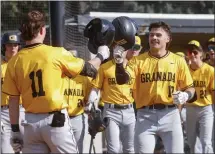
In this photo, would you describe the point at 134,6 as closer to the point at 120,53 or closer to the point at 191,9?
the point at 191,9

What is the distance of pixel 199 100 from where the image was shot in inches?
407

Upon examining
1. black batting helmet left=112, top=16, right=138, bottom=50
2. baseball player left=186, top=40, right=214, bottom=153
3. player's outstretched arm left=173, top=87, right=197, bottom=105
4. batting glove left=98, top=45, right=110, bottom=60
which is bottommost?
baseball player left=186, top=40, right=214, bottom=153

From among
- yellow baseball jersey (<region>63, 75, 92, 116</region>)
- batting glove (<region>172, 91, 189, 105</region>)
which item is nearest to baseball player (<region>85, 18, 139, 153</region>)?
yellow baseball jersey (<region>63, 75, 92, 116</region>)

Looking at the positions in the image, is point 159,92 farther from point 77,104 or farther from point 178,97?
point 77,104

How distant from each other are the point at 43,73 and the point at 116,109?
356 cm

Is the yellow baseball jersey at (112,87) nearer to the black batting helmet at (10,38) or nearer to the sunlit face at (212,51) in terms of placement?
the black batting helmet at (10,38)

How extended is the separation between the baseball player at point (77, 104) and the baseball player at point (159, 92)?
55.1 inches

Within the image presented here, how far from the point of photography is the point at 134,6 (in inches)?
837

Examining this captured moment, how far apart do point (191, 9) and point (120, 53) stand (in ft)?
52.3

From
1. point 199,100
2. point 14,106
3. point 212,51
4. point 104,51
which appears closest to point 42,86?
point 14,106

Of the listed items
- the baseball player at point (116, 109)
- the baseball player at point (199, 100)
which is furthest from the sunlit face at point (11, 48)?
the baseball player at point (199, 100)

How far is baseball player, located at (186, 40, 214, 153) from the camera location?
1027 centimetres

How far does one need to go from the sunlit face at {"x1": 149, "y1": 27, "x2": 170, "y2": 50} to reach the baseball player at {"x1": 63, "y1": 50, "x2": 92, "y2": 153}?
5.60ft

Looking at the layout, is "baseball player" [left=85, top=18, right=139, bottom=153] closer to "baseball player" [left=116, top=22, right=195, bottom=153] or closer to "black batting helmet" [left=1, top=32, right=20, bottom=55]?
"black batting helmet" [left=1, top=32, right=20, bottom=55]
